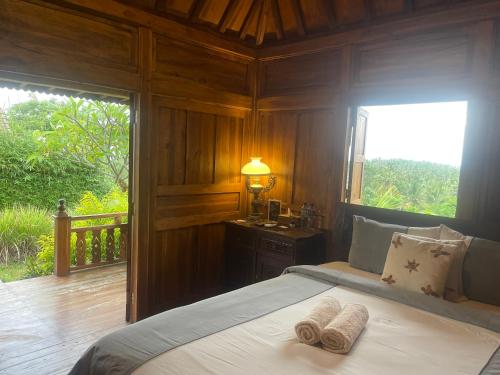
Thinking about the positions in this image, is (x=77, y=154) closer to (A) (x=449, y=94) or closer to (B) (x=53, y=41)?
(B) (x=53, y=41)

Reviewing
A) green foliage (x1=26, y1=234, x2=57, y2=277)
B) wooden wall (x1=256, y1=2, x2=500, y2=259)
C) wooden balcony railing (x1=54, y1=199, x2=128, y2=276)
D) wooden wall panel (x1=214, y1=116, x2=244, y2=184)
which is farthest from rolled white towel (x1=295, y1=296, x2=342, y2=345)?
green foliage (x1=26, y1=234, x2=57, y2=277)

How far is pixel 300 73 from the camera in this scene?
11.7 feet

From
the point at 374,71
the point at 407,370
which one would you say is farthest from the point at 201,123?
the point at 407,370

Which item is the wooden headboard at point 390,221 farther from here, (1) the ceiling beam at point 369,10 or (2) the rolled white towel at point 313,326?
(1) the ceiling beam at point 369,10

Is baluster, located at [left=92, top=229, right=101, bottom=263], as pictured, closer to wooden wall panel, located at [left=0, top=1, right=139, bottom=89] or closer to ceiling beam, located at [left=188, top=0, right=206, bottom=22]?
wooden wall panel, located at [left=0, top=1, right=139, bottom=89]

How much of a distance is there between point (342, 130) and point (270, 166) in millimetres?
878

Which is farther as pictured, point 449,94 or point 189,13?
point 189,13

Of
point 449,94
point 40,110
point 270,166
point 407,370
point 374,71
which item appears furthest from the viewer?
point 40,110

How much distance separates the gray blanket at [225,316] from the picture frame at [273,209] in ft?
4.00

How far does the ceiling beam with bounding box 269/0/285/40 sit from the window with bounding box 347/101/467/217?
1116 millimetres

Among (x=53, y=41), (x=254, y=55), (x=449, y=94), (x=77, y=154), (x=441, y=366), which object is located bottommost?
(x=441, y=366)

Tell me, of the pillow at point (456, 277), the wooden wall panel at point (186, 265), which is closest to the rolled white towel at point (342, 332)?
the pillow at point (456, 277)

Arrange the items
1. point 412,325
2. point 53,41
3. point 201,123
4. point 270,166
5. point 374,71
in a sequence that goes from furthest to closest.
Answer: point 270,166, point 201,123, point 374,71, point 53,41, point 412,325

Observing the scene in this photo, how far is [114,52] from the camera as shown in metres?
2.83
